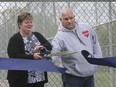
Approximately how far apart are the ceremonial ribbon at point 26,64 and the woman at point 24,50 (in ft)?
0.43

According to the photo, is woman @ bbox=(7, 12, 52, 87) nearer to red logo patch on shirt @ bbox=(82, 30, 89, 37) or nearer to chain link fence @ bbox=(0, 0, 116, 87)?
red logo patch on shirt @ bbox=(82, 30, 89, 37)

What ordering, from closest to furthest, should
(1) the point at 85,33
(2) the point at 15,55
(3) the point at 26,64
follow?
1. (3) the point at 26,64
2. (2) the point at 15,55
3. (1) the point at 85,33

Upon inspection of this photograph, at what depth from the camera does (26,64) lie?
4395mm

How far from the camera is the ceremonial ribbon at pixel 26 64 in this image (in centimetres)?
433

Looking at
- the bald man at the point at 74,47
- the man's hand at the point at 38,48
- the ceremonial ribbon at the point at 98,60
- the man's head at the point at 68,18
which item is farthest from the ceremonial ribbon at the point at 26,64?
the man's head at the point at 68,18

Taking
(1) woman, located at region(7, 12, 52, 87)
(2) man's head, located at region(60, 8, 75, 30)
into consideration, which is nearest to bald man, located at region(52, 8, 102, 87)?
(2) man's head, located at region(60, 8, 75, 30)

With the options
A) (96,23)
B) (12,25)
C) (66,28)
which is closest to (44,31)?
(12,25)

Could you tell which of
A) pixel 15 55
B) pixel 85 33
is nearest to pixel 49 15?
pixel 85 33

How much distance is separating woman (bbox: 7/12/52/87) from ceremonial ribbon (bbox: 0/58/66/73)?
0.13m

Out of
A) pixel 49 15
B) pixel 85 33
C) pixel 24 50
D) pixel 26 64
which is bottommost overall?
pixel 26 64

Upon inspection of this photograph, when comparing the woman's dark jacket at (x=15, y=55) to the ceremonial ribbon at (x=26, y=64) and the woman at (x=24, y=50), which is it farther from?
the ceremonial ribbon at (x=26, y=64)

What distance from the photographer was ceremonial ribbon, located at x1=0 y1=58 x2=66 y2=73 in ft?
14.2

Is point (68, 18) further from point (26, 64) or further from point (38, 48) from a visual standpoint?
point (26, 64)

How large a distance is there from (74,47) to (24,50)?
620 mm
